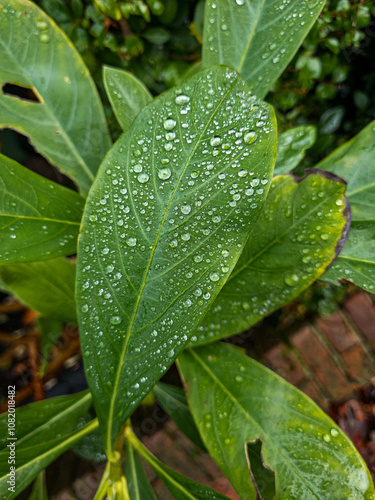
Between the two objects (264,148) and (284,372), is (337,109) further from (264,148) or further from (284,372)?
(284,372)

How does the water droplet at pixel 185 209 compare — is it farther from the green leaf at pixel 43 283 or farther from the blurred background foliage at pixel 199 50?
the blurred background foliage at pixel 199 50

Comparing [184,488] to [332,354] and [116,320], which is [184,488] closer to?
[116,320]

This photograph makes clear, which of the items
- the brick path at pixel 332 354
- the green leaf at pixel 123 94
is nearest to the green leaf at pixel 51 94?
the green leaf at pixel 123 94

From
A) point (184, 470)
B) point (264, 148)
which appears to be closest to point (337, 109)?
point (264, 148)

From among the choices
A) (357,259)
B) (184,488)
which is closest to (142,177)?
(357,259)

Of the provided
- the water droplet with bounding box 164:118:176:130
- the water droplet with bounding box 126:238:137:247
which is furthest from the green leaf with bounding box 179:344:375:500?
the water droplet with bounding box 164:118:176:130

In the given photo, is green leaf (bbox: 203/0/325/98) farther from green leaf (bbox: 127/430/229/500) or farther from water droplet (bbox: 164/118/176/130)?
green leaf (bbox: 127/430/229/500)
